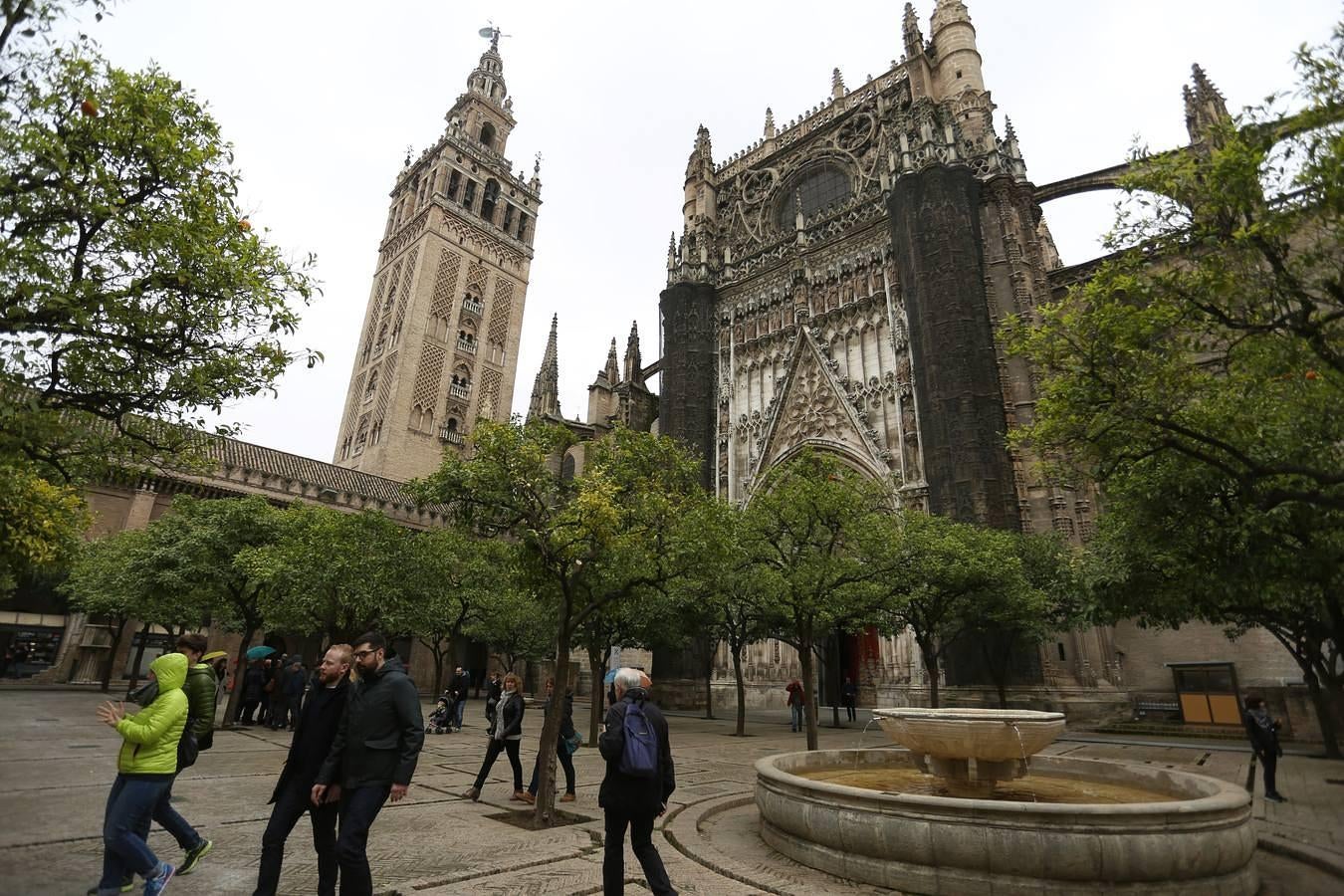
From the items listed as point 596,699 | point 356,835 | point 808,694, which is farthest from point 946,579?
point 356,835

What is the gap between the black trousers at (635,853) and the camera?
4195 millimetres

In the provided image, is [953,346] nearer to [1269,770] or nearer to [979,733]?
[1269,770]

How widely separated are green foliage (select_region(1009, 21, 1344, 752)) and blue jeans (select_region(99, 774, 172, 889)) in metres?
9.23

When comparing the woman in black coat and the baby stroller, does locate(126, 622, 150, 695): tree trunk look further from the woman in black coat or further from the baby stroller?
the woman in black coat

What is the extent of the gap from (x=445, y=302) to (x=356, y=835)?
2017 inches

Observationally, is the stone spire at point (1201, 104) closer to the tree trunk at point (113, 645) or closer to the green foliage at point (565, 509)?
the green foliage at point (565, 509)

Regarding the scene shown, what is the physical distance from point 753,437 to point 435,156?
4260 centimetres

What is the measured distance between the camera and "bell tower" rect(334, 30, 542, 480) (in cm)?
4678

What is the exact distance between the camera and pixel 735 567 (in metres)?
16.4

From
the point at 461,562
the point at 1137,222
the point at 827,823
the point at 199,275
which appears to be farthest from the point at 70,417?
the point at 461,562

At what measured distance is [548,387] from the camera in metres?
43.5

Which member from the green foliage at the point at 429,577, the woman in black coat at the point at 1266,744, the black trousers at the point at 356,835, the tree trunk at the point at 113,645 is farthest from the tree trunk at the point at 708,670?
the tree trunk at the point at 113,645

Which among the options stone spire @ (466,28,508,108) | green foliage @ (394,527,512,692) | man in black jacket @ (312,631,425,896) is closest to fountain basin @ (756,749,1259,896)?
man in black jacket @ (312,631,425,896)

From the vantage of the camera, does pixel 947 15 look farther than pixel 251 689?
Yes
